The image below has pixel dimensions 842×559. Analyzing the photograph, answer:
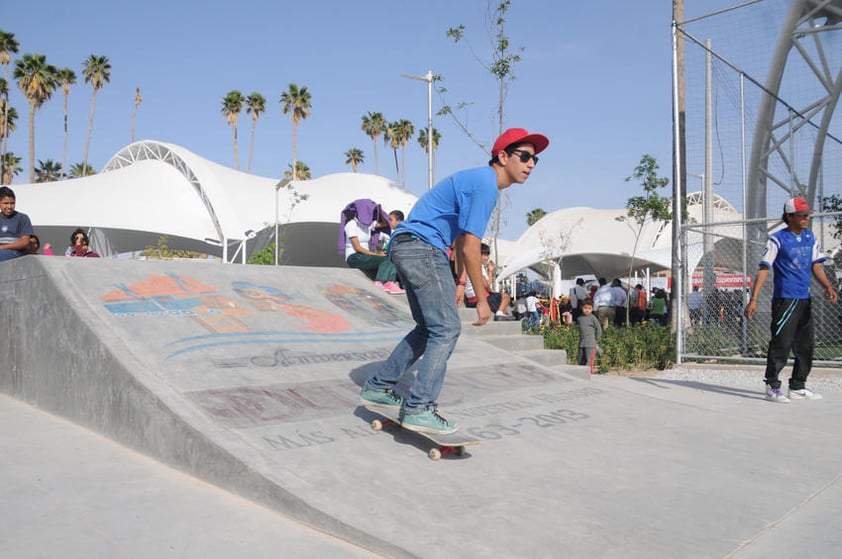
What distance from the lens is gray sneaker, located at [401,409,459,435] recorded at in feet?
12.0

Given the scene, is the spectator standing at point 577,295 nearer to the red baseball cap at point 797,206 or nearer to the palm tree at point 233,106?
the red baseball cap at point 797,206

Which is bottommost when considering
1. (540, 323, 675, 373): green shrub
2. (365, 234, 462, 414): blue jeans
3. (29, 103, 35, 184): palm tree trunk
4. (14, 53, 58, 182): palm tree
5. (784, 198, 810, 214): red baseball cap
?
(540, 323, 675, 373): green shrub

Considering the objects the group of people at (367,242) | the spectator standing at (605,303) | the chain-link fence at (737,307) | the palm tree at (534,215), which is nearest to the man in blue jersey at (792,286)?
the chain-link fence at (737,307)

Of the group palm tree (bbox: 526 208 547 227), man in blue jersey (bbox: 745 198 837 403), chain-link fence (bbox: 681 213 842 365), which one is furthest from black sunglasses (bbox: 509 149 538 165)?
palm tree (bbox: 526 208 547 227)

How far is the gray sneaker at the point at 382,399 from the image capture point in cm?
400

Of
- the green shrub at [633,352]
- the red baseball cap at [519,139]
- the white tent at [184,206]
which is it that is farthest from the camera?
the white tent at [184,206]

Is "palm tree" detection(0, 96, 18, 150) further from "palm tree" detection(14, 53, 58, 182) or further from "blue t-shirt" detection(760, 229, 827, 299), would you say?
"blue t-shirt" detection(760, 229, 827, 299)

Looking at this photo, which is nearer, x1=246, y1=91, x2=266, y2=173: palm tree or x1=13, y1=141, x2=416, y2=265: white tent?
x1=13, y1=141, x2=416, y2=265: white tent

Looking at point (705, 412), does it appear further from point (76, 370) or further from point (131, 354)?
point (76, 370)

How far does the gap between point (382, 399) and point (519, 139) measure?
1.79 meters

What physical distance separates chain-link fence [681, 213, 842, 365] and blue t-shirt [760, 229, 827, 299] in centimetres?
297

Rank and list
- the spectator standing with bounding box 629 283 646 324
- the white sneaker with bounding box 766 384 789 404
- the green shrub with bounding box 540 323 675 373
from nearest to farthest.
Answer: the white sneaker with bounding box 766 384 789 404 → the green shrub with bounding box 540 323 675 373 → the spectator standing with bounding box 629 283 646 324

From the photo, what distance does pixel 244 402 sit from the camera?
13.4 feet

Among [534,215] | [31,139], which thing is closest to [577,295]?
[31,139]
